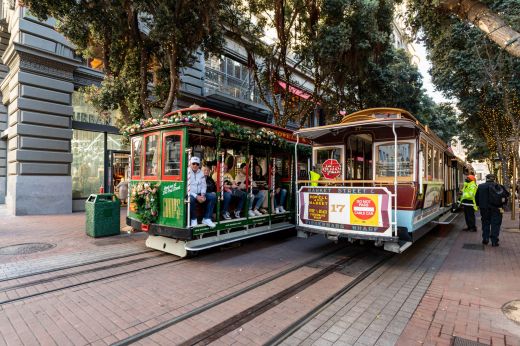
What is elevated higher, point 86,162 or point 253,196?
point 86,162

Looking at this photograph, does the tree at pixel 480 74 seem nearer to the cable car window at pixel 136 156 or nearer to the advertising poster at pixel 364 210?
the advertising poster at pixel 364 210

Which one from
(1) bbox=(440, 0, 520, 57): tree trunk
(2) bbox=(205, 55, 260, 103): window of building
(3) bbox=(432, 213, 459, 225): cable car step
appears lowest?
(3) bbox=(432, 213, 459, 225): cable car step

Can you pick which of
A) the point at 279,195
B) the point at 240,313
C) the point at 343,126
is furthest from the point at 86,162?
the point at 240,313

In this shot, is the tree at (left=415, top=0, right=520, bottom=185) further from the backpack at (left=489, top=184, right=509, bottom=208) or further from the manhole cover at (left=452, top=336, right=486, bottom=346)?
the manhole cover at (left=452, top=336, right=486, bottom=346)

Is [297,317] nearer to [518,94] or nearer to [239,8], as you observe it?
[239,8]

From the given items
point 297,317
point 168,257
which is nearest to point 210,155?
point 168,257

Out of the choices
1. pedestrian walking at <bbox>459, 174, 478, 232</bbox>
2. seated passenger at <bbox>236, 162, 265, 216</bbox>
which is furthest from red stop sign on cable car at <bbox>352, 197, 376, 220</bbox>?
pedestrian walking at <bbox>459, 174, 478, 232</bbox>

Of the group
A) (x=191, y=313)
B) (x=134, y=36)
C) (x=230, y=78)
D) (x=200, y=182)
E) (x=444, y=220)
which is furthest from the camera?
(x=230, y=78)

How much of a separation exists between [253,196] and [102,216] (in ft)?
14.5

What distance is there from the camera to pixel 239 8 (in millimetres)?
13438

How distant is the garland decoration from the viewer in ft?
22.4

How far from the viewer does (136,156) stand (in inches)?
324

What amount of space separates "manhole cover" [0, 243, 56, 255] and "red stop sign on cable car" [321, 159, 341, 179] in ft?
24.2

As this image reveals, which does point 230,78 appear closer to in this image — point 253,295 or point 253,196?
point 253,196
